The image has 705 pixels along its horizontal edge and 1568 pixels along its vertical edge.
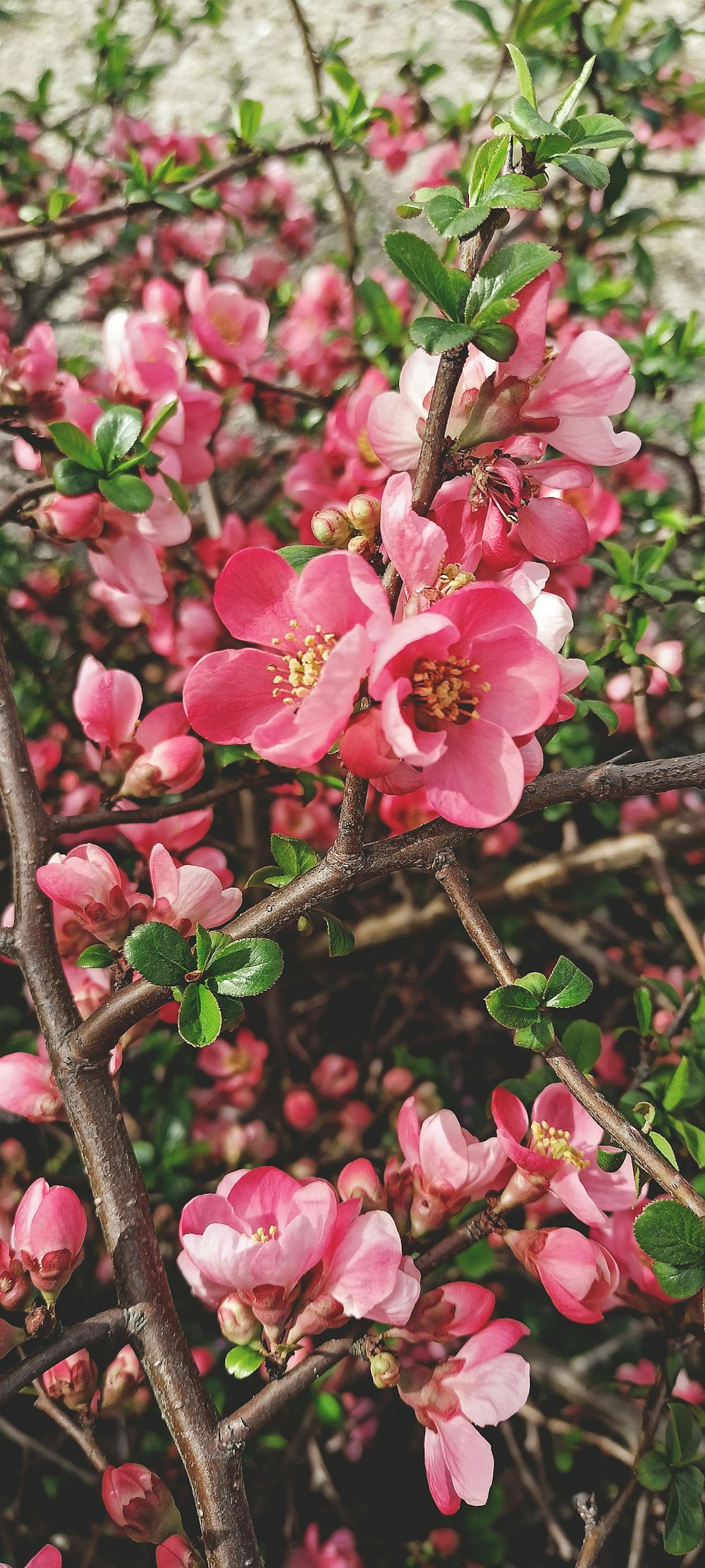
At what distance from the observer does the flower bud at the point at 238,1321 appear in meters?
0.67

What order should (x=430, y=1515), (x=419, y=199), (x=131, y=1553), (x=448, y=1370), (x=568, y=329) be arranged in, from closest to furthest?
(x=419, y=199), (x=448, y=1370), (x=131, y=1553), (x=430, y=1515), (x=568, y=329)

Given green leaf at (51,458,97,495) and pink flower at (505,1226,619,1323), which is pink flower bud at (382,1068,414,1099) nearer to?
pink flower at (505,1226,619,1323)

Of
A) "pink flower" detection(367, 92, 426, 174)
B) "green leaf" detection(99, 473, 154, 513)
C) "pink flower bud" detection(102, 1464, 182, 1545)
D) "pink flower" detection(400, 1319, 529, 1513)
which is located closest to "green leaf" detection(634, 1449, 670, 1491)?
"pink flower" detection(400, 1319, 529, 1513)

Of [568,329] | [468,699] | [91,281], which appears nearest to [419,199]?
[468,699]

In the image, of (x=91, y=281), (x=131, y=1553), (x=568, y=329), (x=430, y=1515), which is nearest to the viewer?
(x=131, y=1553)

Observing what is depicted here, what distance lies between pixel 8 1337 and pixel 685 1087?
62 cm

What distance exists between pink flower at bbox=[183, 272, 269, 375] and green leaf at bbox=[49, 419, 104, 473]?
1.51ft

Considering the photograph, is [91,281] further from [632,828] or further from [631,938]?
[631,938]

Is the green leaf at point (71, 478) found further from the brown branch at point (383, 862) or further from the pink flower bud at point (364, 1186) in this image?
the pink flower bud at point (364, 1186)

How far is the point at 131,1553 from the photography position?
1.14 m

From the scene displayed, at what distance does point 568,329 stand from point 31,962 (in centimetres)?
124

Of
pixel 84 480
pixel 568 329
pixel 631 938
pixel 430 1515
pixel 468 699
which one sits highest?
pixel 84 480

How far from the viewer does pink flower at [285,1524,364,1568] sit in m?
1.07

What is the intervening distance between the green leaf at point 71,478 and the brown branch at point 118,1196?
0.65 feet
